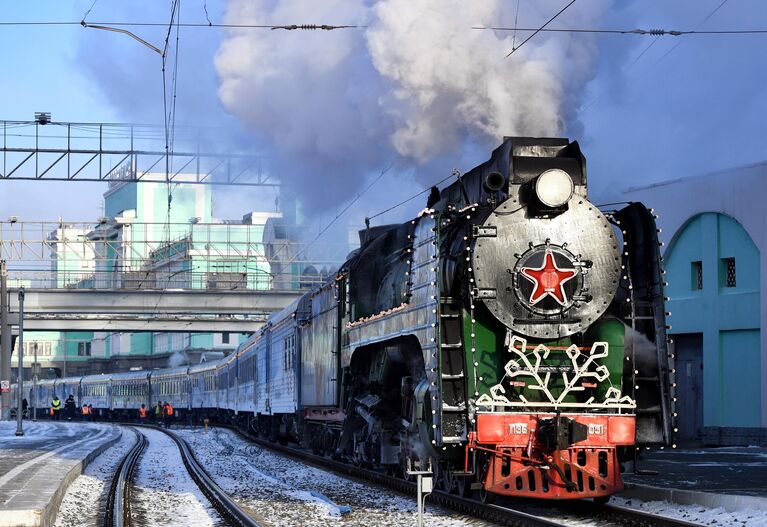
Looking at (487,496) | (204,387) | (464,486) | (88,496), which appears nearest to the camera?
(487,496)

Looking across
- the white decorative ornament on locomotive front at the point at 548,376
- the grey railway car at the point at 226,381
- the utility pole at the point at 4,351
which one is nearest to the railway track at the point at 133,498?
the white decorative ornament on locomotive front at the point at 548,376

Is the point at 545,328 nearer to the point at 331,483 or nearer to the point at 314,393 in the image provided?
the point at 331,483

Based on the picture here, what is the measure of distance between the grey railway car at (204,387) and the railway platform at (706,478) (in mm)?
26038

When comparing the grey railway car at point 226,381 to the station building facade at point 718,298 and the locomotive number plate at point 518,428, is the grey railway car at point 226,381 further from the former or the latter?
the locomotive number plate at point 518,428

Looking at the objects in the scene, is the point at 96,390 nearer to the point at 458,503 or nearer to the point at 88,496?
the point at 88,496

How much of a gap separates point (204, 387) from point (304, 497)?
35641 mm

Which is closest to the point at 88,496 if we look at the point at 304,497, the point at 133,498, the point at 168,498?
the point at 133,498

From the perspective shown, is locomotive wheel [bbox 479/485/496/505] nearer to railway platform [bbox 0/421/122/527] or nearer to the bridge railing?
railway platform [bbox 0/421/122/527]

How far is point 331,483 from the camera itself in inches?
693

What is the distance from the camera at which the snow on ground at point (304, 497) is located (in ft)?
41.9

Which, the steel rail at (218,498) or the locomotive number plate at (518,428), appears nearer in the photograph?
the locomotive number plate at (518,428)

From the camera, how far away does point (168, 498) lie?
645 inches

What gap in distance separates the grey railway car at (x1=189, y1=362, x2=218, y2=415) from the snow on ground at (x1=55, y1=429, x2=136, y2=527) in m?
21.0

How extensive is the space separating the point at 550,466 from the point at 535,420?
483 millimetres
